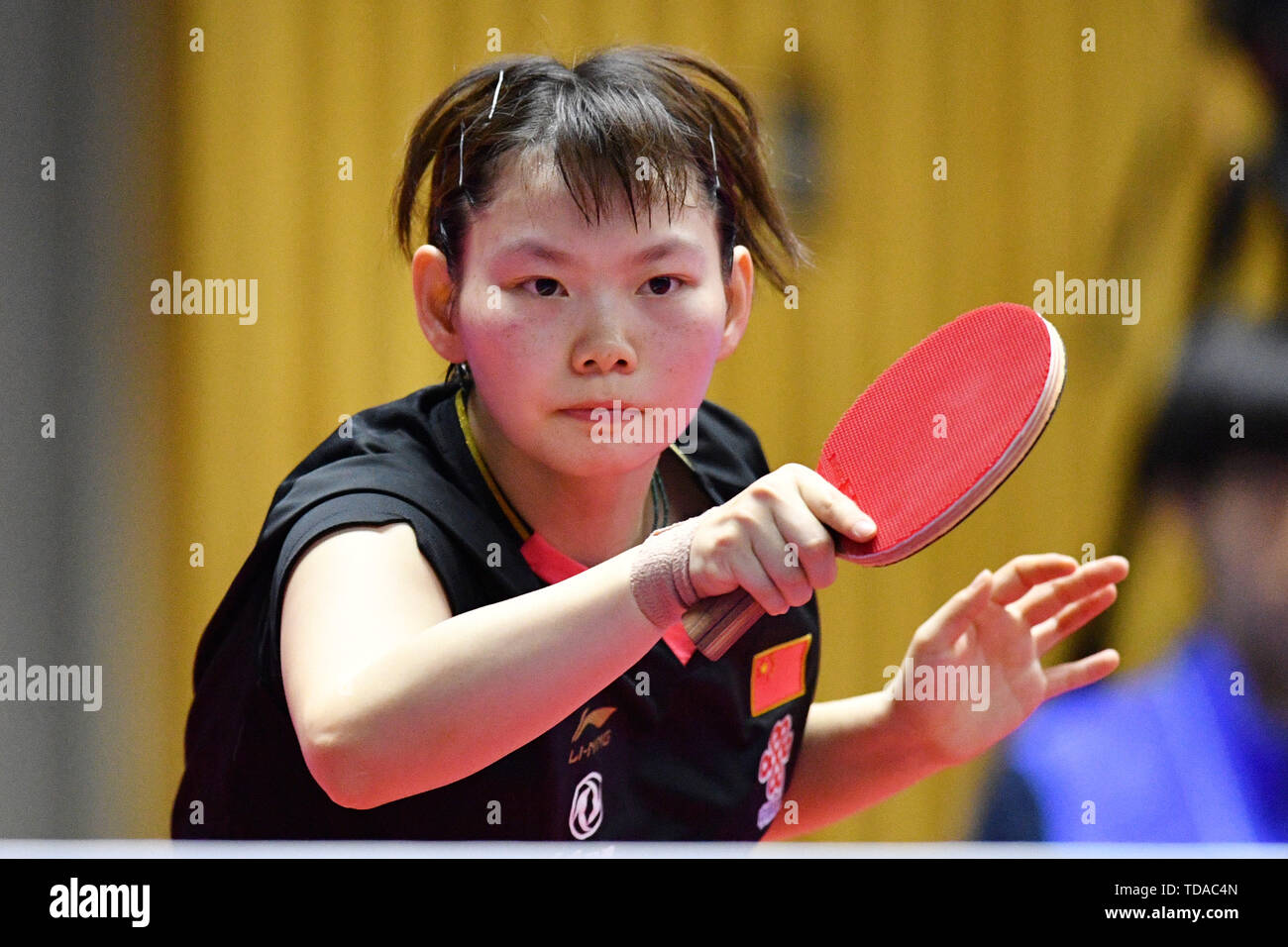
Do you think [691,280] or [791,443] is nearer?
[691,280]

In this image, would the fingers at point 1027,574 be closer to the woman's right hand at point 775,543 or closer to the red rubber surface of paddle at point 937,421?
the red rubber surface of paddle at point 937,421

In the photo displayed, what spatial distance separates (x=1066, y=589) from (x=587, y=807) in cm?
56

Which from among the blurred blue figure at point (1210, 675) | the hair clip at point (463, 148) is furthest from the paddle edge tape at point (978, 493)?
the blurred blue figure at point (1210, 675)

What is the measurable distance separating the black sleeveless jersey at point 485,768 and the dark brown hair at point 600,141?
0.21 metres

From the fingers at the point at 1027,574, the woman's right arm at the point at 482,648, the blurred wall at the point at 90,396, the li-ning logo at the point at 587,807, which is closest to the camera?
the woman's right arm at the point at 482,648

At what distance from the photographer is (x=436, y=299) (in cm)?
124

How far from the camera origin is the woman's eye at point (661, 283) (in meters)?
1.18

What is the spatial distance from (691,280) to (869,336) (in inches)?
27.6

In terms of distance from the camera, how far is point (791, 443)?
1.86 m

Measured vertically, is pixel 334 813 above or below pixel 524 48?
below

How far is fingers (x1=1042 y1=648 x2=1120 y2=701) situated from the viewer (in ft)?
4.55

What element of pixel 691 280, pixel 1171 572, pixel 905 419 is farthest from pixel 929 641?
pixel 1171 572
